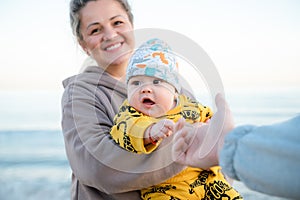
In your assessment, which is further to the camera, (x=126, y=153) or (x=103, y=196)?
(x=103, y=196)

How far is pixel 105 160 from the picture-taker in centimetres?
169

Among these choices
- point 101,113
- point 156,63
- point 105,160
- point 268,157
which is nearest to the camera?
point 268,157

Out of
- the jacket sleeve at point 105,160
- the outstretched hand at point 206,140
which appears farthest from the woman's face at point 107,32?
the outstretched hand at point 206,140

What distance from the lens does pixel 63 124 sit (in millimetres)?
1989

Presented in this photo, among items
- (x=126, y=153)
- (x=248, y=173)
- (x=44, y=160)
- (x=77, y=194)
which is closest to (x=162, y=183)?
(x=126, y=153)

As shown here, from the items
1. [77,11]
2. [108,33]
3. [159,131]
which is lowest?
[159,131]

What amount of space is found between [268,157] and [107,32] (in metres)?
1.42

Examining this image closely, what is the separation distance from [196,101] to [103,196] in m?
0.59

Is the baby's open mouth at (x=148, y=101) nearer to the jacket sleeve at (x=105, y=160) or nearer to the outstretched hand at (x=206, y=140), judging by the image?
the jacket sleeve at (x=105, y=160)

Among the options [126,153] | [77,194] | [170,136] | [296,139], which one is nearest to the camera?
[296,139]

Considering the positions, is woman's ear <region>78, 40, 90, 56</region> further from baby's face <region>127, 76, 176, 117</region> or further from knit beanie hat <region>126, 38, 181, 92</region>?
baby's face <region>127, 76, 176, 117</region>

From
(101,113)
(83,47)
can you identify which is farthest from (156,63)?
(83,47)

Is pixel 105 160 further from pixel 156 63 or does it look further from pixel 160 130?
pixel 156 63

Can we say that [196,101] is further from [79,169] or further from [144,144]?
[79,169]
